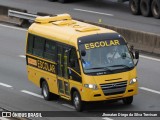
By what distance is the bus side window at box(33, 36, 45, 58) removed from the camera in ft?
73.1

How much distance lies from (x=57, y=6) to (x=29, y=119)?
941 inches

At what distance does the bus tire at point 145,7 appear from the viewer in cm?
3781

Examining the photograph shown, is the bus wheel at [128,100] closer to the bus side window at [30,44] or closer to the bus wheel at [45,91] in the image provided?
the bus wheel at [45,91]

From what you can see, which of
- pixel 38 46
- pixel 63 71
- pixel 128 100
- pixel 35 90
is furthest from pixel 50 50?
pixel 128 100

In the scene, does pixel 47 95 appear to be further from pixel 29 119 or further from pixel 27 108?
pixel 29 119

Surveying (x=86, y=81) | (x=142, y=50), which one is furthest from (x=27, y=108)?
(x=142, y=50)

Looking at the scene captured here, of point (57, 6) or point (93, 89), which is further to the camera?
point (57, 6)

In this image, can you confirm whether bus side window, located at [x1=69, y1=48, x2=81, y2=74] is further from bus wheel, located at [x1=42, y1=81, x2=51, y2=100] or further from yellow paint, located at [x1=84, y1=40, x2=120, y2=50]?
bus wheel, located at [x1=42, y1=81, x2=51, y2=100]

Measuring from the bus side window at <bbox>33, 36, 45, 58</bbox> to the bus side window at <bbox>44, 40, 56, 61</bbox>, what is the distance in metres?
0.26

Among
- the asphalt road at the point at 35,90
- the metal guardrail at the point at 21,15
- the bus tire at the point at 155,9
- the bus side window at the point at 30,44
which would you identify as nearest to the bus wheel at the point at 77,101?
the asphalt road at the point at 35,90

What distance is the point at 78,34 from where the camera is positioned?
2080 cm

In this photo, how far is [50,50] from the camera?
71.3 ft

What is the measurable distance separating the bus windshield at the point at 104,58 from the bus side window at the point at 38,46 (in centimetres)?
216

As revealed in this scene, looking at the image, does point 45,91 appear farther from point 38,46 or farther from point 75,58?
point 75,58
